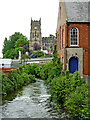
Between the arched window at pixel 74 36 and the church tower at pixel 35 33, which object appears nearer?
the arched window at pixel 74 36

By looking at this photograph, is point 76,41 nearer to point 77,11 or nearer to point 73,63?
A: point 73,63

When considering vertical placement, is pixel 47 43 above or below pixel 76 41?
above

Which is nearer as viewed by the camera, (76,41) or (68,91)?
(68,91)

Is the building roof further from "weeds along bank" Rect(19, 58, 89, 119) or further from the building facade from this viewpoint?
the building facade

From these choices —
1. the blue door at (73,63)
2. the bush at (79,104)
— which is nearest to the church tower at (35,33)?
the blue door at (73,63)

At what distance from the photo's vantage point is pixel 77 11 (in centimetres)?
2486

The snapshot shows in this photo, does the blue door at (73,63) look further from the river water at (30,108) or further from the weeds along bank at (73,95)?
the weeds along bank at (73,95)

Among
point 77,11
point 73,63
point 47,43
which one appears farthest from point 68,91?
point 47,43

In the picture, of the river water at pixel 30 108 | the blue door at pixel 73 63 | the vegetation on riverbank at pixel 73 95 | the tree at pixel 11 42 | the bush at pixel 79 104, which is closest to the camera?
the bush at pixel 79 104

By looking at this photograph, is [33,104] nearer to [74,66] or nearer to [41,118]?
[41,118]

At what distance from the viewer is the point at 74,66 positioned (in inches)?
981

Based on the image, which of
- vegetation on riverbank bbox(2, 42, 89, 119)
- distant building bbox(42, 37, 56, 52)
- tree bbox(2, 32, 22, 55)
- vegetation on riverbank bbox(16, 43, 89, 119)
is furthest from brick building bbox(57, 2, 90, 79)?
distant building bbox(42, 37, 56, 52)

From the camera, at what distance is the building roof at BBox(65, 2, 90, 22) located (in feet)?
79.3

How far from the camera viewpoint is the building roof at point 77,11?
24.2m
